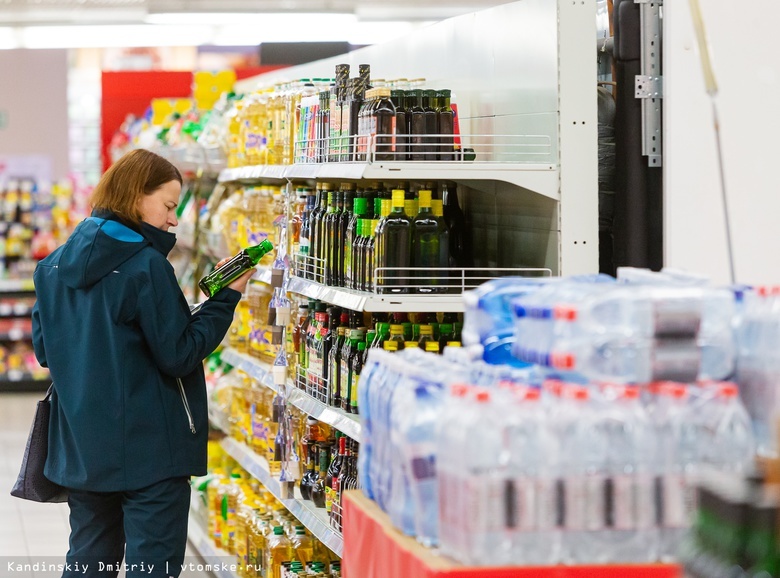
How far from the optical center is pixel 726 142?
331 centimetres

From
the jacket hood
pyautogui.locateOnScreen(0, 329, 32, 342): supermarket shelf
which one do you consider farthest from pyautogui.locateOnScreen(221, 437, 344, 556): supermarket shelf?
pyautogui.locateOnScreen(0, 329, 32, 342): supermarket shelf

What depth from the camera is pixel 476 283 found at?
11.7ft

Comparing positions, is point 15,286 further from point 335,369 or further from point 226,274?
point 335,369

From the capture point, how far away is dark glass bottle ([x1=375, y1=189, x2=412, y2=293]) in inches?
133

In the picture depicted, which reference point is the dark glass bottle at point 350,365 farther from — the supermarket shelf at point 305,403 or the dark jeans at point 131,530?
the dark jeans at point 131,530

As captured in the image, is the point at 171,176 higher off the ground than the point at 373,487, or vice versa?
the point at 171,176

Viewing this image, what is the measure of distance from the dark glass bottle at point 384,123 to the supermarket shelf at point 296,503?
1.22 metres

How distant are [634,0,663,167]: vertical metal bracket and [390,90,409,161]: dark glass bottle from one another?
0.69 meters

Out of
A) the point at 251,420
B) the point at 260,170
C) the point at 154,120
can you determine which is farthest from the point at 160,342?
the point at 154,120

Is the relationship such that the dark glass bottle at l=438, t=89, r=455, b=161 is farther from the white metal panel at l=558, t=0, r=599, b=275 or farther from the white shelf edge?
the white shelf edge

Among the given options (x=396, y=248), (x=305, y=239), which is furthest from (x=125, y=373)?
(x=396, y=248)

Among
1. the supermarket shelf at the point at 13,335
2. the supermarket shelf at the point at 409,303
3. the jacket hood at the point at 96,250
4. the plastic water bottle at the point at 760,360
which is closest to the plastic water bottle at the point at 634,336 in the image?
the plastic water bottle at the point at 760,360

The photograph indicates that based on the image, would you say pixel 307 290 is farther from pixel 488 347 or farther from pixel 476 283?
pixel 488 347

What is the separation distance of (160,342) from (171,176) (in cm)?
58
